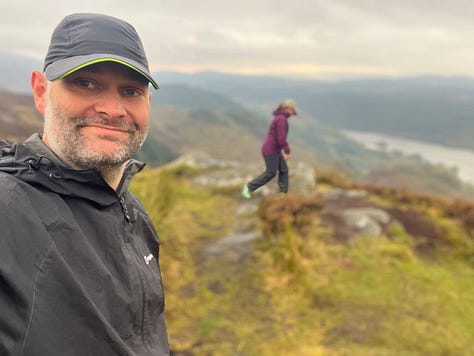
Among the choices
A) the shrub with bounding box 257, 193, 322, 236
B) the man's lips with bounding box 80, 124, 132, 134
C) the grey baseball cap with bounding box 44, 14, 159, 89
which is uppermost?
the grey baseball cap with bounding box 44, 14, 159, 89

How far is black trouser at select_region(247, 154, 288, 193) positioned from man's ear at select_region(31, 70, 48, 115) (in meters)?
1.90

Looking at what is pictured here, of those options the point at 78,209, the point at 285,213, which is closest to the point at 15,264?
the point at 78,209

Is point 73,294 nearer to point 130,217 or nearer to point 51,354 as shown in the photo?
point 51,354

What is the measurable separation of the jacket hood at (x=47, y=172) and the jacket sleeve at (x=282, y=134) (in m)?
1.55

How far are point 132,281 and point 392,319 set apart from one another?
1050 cm

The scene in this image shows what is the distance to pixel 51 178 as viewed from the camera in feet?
8.59

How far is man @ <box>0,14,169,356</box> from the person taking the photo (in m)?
2.21

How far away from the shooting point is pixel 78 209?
2.81 meters

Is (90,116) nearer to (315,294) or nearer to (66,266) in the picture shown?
(66,266)

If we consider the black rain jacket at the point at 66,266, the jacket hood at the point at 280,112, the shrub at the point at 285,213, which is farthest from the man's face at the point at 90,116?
the shrub at the point at 285,213

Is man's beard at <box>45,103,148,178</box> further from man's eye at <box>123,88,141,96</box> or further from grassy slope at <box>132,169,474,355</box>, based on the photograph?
grassy slope at <box>132,169,474,355</box>

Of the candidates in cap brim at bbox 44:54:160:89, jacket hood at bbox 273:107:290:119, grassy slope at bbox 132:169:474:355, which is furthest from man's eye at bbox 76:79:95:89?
grassy slope at bbox 132:169:474:355

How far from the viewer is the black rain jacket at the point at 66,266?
2168 mm

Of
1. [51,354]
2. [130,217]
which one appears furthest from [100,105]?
[51,354]
